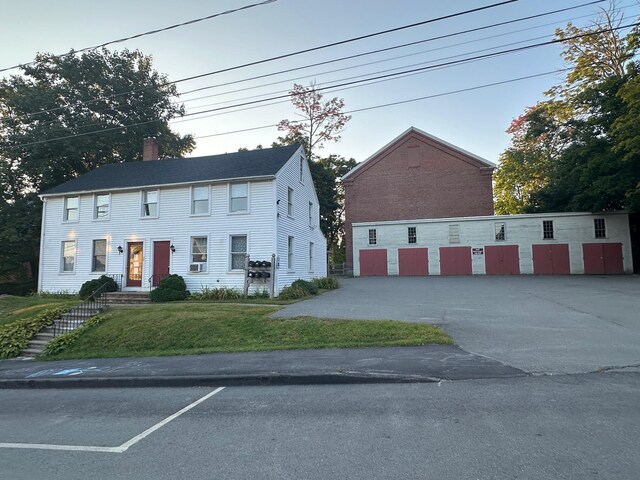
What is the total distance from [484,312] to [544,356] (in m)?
4.93

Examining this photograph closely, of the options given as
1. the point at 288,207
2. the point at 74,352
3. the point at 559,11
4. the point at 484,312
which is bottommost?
the point at 74,352

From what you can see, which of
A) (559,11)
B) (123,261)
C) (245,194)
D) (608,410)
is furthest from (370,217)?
(608,410)

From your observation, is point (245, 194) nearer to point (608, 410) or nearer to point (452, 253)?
point (608, 410)

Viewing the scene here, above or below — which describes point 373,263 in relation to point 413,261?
below

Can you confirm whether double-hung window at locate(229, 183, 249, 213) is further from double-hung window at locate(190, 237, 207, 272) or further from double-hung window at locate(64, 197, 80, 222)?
double-hung window at locate(64, 197, 80, 222)

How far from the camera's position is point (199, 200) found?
62.1 feet

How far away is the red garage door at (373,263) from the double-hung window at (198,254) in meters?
16.2

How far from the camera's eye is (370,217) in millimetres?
35500

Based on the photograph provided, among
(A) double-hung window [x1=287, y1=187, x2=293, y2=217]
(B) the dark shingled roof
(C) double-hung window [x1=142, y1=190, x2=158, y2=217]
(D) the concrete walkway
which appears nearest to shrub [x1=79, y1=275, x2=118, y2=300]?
(C) double-hung window [x1=142, y1=190, x2=158, y2=217]

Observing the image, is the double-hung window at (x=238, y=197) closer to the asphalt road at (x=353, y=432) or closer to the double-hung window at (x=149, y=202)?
the double-hung window at (x=149, y=202)

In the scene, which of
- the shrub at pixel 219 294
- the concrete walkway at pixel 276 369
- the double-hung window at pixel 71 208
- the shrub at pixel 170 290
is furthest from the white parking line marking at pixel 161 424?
the double-hung window at pixel 71 208

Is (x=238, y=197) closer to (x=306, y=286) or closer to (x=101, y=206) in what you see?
(x=306, y=286)

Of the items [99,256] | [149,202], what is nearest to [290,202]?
[149,202]

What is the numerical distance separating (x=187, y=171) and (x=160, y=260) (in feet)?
16.5
